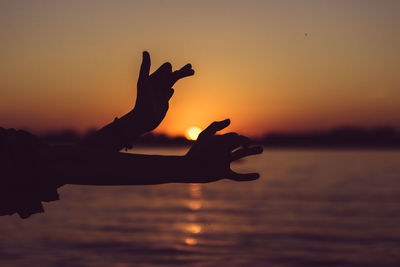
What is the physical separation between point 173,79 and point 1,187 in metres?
0.70

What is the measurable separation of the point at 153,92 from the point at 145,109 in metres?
0.07

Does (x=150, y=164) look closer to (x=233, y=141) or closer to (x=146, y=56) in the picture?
(x=233, y=141)

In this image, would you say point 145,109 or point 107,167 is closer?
point 107,167

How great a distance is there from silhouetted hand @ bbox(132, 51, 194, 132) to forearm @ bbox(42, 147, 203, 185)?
46 centimetres

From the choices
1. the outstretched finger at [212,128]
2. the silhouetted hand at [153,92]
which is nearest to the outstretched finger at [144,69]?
the silhouetted hand at [153,92]

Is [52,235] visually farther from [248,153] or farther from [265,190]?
[265,190]

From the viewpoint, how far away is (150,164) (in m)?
1.78

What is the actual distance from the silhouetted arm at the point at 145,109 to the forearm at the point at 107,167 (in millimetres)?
428

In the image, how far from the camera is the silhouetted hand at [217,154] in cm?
184

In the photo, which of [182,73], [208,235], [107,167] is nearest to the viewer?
[107,167]


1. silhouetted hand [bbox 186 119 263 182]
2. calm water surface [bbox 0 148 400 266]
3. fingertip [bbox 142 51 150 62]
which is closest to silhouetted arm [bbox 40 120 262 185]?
silhouetted hand [bbox 186 119 263 182]

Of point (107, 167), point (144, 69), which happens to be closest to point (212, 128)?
point (107, 167)

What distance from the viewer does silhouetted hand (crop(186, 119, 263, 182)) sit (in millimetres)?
1845

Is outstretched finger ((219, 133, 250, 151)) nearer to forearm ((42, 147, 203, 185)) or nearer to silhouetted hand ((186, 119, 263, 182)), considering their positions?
silhouetted hand ((186, 119, 263, 182))
